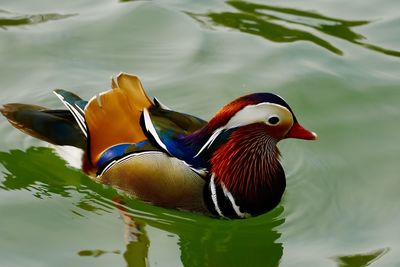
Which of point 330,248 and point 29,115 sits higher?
point 29,115

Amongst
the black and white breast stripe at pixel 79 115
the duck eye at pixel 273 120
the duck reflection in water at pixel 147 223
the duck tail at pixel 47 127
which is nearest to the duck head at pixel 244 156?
the duck eye at pixel 273 120

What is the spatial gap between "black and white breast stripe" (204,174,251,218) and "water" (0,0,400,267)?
0.30ft

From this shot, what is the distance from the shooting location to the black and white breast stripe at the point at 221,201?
217 inches

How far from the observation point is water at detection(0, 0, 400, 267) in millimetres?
5395

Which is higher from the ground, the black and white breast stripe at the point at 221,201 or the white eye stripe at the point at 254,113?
the white eye stripe at the point at 254,113

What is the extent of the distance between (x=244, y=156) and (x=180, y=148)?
16.4 inches

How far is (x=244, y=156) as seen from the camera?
5.70 m

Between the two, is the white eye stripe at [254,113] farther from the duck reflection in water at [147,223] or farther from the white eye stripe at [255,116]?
the duck reflection in water at [147,223]

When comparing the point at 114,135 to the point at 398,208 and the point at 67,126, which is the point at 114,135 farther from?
the point at 398,208

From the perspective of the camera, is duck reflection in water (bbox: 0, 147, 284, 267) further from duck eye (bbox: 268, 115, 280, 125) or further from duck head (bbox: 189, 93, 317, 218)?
duck eye (bbox: 268, 115, 280, 125)

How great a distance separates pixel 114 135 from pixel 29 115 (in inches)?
23.1

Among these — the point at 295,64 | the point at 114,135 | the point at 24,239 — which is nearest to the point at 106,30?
the point at 295,64

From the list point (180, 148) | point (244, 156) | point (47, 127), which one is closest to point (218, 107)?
point (244, 156)

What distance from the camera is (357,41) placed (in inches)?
296
